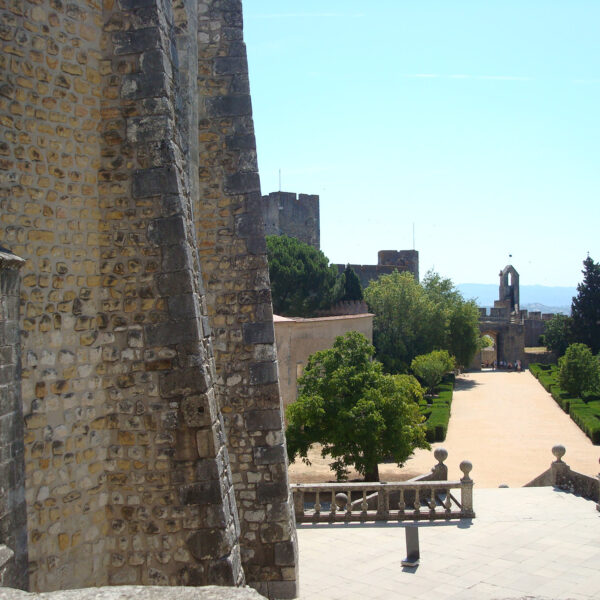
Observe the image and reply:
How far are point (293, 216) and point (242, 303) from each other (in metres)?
43.9

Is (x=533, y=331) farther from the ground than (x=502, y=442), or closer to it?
farther from the ground

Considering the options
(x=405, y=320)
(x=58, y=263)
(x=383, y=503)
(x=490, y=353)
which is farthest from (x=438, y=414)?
(x=490, y=353)

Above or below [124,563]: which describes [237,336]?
above

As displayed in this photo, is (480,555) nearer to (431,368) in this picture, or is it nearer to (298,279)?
(431,368)

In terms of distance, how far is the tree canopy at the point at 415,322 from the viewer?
4384 centimetres

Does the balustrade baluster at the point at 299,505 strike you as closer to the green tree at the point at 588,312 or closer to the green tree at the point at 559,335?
the green tree at the point at 588,312

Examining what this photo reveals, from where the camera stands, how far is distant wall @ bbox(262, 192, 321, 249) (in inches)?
2019

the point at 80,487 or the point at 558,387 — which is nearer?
the point at 80,487

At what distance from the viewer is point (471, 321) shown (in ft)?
156

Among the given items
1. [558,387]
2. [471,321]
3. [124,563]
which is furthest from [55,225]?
[471,321]

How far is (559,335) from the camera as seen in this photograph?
54.4m

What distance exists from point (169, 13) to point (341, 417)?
11.9m

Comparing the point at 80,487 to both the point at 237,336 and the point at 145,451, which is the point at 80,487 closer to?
the point at 145,451

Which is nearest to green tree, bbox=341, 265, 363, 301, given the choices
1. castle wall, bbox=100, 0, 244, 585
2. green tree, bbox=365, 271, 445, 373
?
green tree, bbox=365, 271, 445, 373
